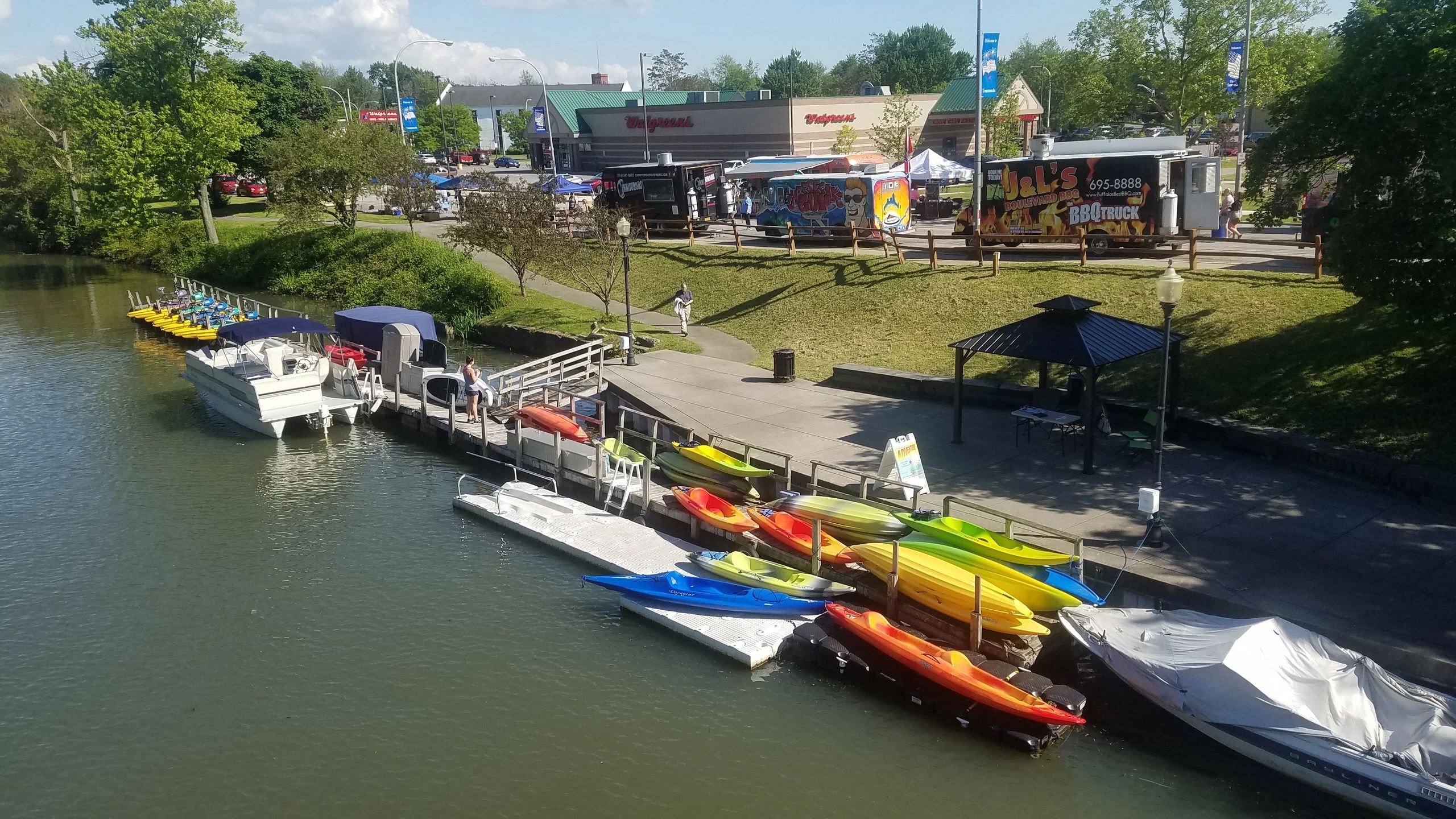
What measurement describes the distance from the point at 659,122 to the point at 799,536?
61797 mm

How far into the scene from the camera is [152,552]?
63.2 feet

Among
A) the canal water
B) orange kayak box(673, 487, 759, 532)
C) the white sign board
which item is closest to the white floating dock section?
the canal water

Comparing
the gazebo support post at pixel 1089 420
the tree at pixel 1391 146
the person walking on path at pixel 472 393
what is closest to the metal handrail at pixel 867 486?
the gazebo support post at pixel 1089 420

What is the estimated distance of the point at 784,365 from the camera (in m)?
25.8

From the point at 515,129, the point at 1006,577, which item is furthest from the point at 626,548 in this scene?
the point at 515,129

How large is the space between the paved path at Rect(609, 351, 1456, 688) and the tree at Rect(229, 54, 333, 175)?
56.2 metres

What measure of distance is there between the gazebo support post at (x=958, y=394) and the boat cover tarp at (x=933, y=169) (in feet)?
83.4

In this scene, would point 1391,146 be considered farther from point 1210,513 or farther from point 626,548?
point 626,548

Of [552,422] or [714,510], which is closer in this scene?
[714,510]

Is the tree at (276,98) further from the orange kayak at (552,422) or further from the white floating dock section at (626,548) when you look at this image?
the white floating dock section at (626,548)

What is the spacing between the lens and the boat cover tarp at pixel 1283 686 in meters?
11.2

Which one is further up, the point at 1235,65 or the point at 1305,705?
the point at 1235,65

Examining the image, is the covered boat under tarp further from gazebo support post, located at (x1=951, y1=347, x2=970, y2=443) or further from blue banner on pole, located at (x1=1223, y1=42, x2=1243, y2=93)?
blue banner on pole, located at (x1=1223, y1=42, x2=1243, y2=93)

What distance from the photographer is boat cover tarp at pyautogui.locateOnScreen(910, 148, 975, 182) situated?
4488 centimetres
